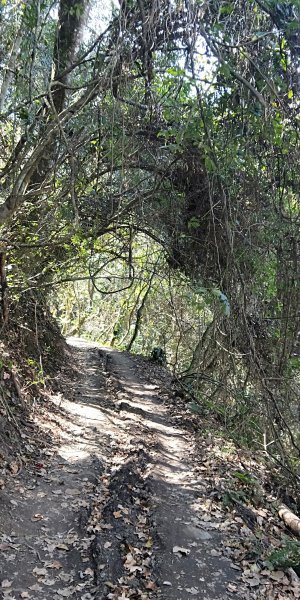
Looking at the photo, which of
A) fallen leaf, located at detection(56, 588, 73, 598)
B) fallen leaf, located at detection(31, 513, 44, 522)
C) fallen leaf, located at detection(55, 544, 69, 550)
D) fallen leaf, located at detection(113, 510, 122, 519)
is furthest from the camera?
fallen leaf, located at detection(113, 510, 122, 519)

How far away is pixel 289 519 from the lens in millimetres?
6562

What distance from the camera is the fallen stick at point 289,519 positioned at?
6.36m

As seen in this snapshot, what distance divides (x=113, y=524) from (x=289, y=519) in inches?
98.8

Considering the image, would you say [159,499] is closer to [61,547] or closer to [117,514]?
[117,514]

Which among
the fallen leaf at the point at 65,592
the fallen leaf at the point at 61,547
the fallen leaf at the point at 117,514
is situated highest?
the fallen leaf at the point at 117,514

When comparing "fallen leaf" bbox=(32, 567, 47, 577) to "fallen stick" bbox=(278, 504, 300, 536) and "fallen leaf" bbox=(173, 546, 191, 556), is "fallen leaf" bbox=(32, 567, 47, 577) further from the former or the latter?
"fallen stick" bbox=(278, 504, 300, 536)

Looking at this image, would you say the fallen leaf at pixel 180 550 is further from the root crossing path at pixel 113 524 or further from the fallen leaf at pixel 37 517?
the fallen leaf at pixel 37 517

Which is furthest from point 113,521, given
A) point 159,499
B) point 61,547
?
point 159,499

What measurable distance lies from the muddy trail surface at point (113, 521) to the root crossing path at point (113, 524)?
11 millimetres

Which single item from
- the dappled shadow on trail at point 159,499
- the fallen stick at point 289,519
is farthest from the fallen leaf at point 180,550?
the fallen stick at point 289,519

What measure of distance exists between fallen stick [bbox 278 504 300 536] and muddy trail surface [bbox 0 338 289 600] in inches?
38.6

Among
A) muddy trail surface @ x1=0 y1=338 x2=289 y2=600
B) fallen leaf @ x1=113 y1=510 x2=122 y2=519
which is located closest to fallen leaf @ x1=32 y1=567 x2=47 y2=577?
muddy trail surface @ x1=0 y1=338 x2=289 y2=600

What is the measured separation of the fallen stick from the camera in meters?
6.36

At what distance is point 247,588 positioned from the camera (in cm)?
483
